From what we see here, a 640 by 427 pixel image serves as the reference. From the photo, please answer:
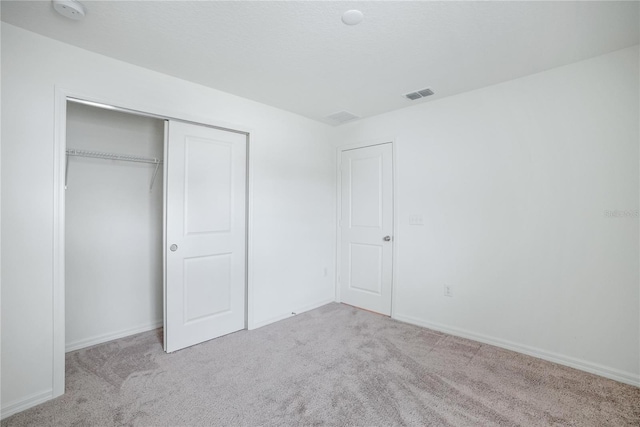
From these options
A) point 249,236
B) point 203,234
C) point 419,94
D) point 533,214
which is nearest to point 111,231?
point 203,234

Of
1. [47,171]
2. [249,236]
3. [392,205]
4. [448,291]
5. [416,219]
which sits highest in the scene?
[47,171]

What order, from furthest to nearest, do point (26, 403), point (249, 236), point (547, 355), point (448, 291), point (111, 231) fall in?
1. point (249, 236)
2. point (448, 291)
3. point (111, 231)
4. point (547, 355)
5. point (26, 403)

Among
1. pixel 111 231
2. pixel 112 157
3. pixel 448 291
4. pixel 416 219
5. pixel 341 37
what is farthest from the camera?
pixel 416 219

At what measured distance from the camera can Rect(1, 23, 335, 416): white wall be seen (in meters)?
1.87

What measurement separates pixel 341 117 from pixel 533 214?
7.56ft

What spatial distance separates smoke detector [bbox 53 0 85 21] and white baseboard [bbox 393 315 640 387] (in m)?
3.76

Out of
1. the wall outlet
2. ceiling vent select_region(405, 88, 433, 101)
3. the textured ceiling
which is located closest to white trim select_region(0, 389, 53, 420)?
the textured ceiling

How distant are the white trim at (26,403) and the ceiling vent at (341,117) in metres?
3.53

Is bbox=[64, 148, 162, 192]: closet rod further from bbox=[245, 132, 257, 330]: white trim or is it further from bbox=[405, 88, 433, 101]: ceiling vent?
bbox=[405, 88, 433, 101]: ceiling vent

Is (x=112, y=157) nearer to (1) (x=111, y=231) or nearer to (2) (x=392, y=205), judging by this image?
(1) (x=111, y=231)

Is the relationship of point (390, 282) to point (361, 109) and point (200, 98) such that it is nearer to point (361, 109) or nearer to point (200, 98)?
point (361, 109)

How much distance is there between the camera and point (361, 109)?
3443 mm

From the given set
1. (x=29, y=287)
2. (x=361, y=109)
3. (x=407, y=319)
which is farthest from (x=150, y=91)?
(x=407, y=319)

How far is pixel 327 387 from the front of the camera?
2109 millimetres
